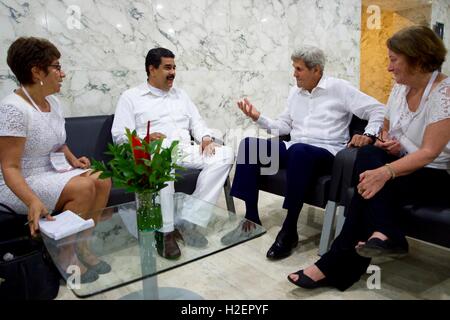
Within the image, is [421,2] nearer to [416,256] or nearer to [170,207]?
[416,256]

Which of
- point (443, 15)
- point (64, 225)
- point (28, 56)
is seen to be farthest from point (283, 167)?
point (443, 15)

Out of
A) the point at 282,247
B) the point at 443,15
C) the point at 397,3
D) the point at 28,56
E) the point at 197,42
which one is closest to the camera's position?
the point at 28,56

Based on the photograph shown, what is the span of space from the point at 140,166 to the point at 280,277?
102 centimetres

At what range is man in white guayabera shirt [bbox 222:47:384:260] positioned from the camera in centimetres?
215

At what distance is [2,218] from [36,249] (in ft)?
0.84

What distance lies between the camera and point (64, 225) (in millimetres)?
1577

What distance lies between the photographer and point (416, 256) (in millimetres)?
2189

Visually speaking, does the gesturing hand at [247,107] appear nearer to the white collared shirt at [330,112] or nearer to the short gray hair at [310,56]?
the white collared shirt at [330,112]

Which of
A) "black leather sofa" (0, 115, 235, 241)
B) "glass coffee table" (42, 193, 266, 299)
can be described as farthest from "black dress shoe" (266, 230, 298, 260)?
"black leather sofa" (0, 115, 235, 241)

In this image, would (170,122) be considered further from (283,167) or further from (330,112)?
(330,112)

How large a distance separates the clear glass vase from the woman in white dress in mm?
315

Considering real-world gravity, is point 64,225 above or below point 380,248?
above

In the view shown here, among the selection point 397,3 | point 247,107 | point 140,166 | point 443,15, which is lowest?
point 140,166

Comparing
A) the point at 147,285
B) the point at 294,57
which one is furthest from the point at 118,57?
the point at 147,285
